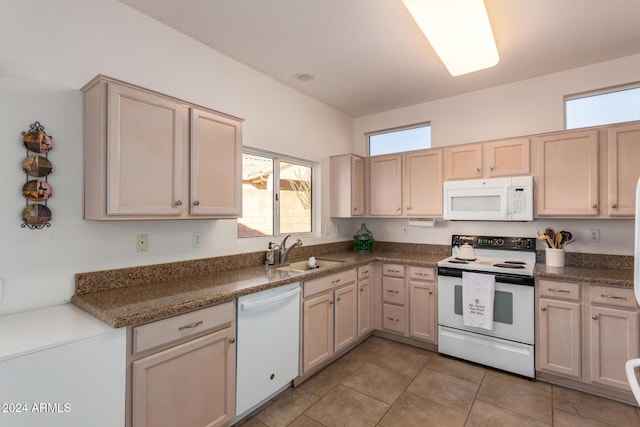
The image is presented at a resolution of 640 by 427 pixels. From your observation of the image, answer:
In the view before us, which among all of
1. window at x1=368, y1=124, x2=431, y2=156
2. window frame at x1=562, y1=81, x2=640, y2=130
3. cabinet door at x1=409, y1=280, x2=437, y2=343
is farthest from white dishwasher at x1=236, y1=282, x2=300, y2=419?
window frame at x1=562, y1=81, x2=640, y2=130

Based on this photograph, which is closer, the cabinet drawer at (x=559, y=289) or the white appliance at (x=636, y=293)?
the white appliance at (x=636, y=293)

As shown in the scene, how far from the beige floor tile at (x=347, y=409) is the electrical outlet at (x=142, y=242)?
1552mm

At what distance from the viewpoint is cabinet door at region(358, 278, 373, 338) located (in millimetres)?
3186

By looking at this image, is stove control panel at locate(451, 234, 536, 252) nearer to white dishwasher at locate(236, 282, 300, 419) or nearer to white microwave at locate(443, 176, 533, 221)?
white microwave at locate(443, 176, 533, 221)

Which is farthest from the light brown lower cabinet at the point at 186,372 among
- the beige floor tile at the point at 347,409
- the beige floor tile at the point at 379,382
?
the beige floor tile at the point at 379,382

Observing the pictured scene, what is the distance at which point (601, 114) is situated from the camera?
2896 mm

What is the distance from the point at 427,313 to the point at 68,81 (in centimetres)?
330

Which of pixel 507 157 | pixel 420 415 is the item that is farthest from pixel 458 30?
pixel 420 415

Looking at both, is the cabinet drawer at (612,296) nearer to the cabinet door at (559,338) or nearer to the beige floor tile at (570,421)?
the cabinet door at (559,338)

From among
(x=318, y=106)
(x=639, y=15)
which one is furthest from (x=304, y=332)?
(x=639, y=15)

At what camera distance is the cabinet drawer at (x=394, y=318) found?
10.7 ft

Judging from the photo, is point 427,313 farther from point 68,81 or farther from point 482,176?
point 68,81

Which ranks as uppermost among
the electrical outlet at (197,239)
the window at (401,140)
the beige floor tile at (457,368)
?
the window at (401,140)

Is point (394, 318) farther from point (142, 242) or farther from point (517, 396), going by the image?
point (142, 242)
